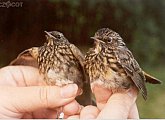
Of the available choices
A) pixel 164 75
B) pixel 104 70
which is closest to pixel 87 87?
pixel 104 70

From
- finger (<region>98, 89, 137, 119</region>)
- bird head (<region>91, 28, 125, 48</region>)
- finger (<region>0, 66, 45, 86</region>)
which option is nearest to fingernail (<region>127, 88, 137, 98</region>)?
finger (<region>98, 89, 137, 119</region>)

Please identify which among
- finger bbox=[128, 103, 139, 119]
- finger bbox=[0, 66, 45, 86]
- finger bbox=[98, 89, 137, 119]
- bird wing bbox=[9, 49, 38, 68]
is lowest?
finger bbox=[128, 103, 139, 119]

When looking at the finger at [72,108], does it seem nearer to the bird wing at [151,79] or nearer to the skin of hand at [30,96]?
the skin of hand at [30,96]

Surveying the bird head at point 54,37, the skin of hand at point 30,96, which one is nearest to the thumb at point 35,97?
the skin of hand at point 30,96

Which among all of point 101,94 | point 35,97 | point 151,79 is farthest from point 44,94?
point 151,79

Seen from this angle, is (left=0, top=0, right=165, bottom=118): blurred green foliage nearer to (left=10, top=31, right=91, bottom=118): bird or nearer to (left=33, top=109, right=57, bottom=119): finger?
(left=10, top=31, right=91, bottom=118): bird

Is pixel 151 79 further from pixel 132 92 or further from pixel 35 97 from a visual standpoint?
pixel 35 97
